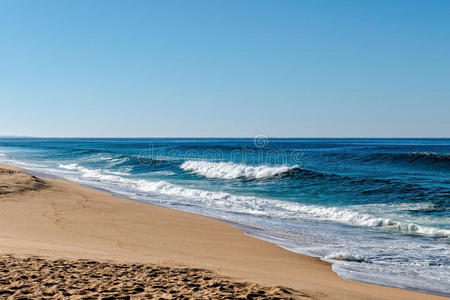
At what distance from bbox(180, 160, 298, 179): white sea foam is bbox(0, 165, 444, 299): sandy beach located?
42.7ft

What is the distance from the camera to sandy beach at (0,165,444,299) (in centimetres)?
473

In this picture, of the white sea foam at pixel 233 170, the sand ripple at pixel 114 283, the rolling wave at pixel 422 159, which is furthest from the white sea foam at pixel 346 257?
the rolling wave at pixel 422 159

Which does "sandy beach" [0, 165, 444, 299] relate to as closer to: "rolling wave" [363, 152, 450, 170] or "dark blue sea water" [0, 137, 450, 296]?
"dark blue sea water" [0, 137, 450, 296]

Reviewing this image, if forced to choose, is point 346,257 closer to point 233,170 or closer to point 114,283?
point 114,283

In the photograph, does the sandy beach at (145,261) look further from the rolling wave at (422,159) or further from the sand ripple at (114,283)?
the rolling wave at (422,159)

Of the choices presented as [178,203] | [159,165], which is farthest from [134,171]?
[178,203]

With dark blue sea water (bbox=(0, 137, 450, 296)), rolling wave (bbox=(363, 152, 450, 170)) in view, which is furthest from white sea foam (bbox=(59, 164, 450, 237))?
rolling wave (bbox=(363, 152, 450, 170))

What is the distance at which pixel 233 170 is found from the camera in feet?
86.3

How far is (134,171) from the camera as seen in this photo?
29.1m

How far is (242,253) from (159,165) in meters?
25.3

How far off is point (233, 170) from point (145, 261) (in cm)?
2015

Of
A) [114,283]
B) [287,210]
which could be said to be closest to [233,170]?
[287,210]

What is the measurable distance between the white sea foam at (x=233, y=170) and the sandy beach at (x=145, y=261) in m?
13.0

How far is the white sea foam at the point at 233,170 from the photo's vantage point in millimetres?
24031
